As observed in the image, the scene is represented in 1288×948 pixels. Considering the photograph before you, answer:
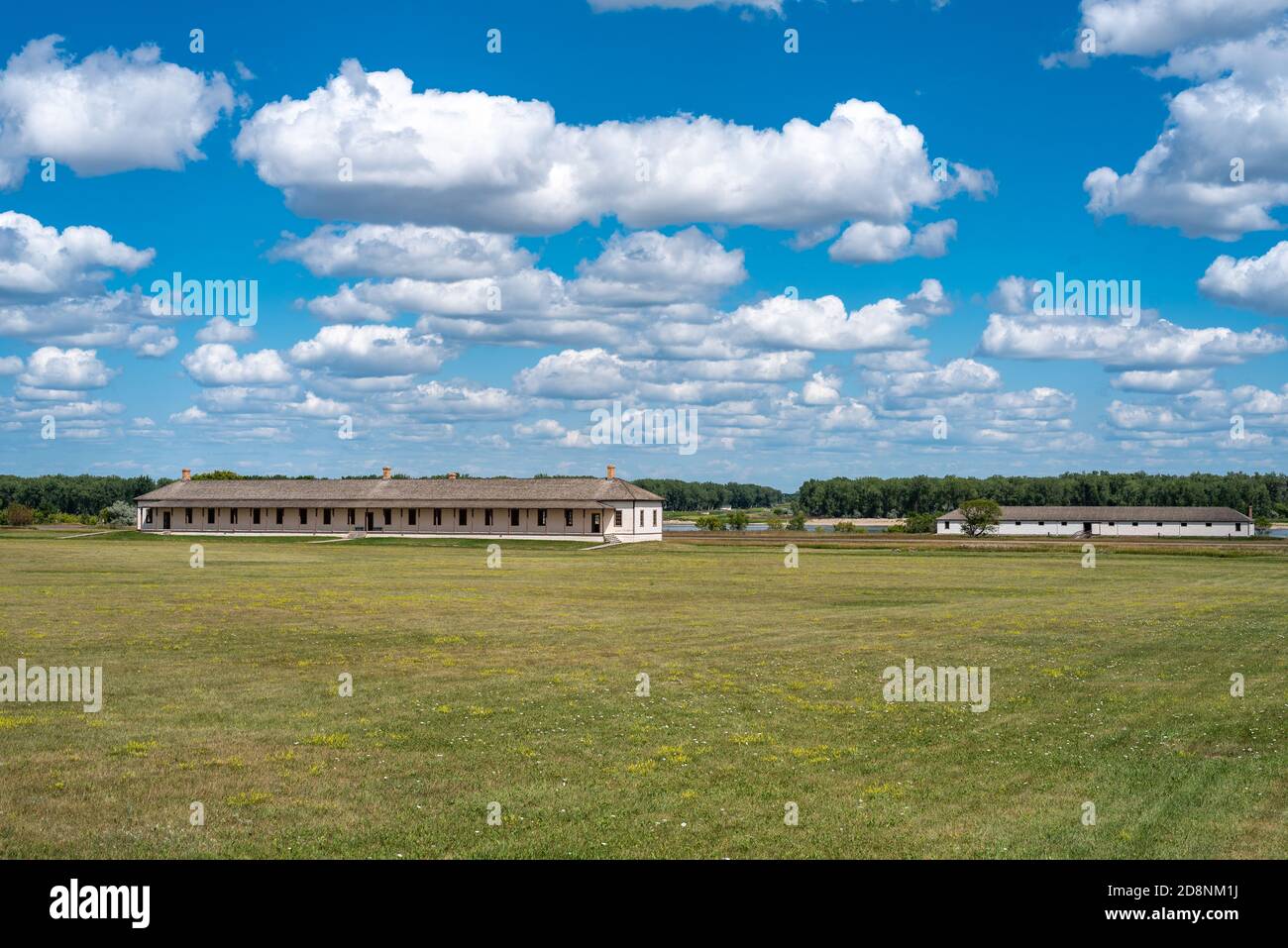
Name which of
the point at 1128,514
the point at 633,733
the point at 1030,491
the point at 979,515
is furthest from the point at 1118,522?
the point at 633,733

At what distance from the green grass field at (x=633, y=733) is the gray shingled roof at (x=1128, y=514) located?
366 ft

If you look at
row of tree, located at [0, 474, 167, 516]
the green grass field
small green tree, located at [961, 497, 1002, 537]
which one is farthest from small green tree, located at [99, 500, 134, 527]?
small green tree, located at [961, 497, 1002, 537]

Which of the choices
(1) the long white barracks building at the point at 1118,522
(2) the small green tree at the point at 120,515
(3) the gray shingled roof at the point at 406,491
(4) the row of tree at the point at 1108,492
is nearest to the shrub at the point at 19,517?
(2) the small green tree at the point at 120,515

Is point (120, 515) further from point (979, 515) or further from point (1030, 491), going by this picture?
point (1030, 491)

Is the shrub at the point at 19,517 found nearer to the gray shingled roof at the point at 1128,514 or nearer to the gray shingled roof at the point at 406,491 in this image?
the gray shingled roof at the point at 406,491

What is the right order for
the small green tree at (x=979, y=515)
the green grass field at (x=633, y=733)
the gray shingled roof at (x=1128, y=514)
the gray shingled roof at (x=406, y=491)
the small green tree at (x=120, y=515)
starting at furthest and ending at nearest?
1. the gray shingled roof at (x=1128, y=514)
2. the small green tree at (x=979, y=515)
3. the small green tree at (x=120, y=515)
4. the gray shingled roof at (x=406, y=491)
5. the green grass field at (x=633, y=733)

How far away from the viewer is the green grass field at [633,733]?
11.6 metres

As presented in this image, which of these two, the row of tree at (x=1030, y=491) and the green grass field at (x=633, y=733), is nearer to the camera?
the green grass field at (x=633, y=733)

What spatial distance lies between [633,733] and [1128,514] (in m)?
139

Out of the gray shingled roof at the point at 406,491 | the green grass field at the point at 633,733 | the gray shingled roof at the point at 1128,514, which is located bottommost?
the green grass field at the point at 633,733
